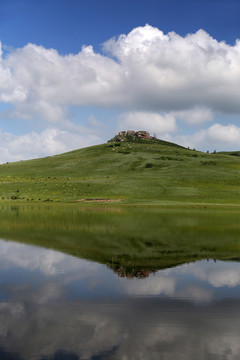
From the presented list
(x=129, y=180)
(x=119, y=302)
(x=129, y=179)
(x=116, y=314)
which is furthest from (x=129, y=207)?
(x=116, y=314)

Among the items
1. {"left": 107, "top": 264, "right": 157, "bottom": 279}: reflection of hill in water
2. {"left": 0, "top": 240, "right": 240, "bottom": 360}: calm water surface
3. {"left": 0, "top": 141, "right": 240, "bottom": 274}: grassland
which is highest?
{"left": 0, "top": 141, "right": 240, "bottom": 274}: grassland

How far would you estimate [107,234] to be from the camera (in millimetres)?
33812

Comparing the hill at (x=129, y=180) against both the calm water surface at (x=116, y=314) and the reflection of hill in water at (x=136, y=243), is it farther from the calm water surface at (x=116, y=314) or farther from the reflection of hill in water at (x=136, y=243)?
the calm water surface at (x=116, y=314)

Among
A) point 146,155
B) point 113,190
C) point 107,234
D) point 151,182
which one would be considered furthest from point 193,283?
point 146,155

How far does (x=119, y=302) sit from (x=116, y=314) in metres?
1.29

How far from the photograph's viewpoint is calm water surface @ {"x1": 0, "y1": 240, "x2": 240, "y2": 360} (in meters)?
10.1

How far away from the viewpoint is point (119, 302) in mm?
13828

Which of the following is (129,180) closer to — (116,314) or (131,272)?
(131,272)

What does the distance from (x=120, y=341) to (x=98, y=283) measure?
19.7ft

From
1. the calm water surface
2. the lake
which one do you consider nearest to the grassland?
the lake

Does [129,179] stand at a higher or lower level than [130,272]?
higher

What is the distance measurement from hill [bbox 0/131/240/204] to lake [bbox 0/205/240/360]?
2505 inches

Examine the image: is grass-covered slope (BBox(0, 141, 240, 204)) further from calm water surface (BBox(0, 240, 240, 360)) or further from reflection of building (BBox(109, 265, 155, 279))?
calm water surface (BBox(0, 240, 240, 360))

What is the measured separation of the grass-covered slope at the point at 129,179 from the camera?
97000 mm
